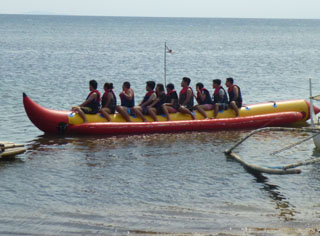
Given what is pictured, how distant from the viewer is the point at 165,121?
13.9 meters

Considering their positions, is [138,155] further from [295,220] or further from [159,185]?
[295,220]

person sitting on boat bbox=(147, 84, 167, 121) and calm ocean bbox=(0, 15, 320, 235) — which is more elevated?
person sitting on boat bbox=(147, 84, 167, 121)

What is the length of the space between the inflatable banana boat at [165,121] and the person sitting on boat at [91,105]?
0.11 metres

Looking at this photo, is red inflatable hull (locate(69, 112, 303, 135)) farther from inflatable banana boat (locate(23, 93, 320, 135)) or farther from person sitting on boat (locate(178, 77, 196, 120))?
person sitting on boat (locate(178, 77, 196, 120))

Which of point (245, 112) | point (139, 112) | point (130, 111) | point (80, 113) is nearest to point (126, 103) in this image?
point (130, 111)

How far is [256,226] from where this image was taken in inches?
309

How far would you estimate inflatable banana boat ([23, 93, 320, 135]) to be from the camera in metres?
13.4

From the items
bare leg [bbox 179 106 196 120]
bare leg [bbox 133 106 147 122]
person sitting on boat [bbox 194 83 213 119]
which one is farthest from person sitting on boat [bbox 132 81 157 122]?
person sitting on boat [bbox 194 83 213 119]

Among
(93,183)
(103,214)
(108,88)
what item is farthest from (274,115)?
(103,214)

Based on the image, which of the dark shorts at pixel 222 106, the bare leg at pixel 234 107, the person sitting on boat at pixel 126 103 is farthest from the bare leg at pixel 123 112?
the bare leg at pixel 234 107

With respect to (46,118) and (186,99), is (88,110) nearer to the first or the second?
(46,118)

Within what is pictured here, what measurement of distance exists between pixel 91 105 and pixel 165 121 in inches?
73.1

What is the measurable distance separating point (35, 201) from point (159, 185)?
85.4 inches

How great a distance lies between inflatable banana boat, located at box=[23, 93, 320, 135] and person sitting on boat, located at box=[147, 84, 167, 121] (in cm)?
15
